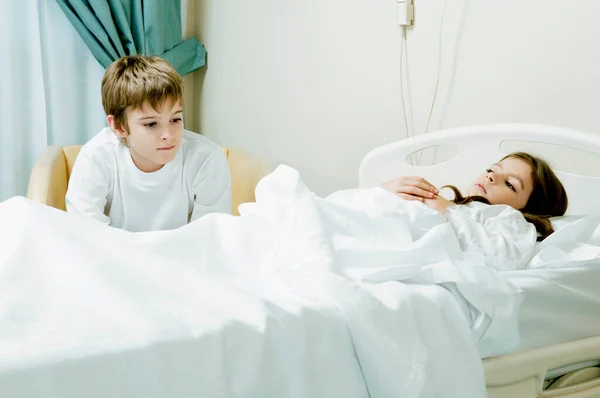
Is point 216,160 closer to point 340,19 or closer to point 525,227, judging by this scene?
point 340,19

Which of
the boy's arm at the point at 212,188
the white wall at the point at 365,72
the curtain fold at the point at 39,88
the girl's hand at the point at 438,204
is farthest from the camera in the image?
the curtain fold at the point at 39,88

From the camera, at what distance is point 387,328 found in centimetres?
112

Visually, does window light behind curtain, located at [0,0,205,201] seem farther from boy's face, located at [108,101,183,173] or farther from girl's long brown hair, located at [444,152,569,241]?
girl's long brown hair, located at [444,152,569,241]

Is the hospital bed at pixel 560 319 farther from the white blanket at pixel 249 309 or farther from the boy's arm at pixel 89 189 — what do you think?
the boy's arm at pixel 89 189

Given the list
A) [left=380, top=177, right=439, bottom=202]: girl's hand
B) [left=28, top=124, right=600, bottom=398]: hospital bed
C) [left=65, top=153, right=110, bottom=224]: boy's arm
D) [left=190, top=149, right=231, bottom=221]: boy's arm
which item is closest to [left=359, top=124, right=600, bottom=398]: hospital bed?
[left=28, top=124, right=600, bottom=398]: hospital bed

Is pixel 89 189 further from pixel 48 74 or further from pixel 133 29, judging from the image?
pixel 133 29

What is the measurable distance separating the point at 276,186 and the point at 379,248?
0.32m

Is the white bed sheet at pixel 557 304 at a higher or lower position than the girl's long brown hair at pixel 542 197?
lower

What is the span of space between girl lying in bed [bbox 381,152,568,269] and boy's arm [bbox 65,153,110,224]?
84 cm

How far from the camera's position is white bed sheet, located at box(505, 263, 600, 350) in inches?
52.0

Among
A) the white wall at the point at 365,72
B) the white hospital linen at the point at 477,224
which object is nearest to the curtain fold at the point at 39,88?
the white wall at the point at 365,72

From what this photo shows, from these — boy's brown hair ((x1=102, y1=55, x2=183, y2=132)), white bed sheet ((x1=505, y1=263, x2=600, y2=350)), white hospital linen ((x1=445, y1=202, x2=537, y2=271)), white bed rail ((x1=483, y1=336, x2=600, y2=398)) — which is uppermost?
boy's brown hair ((x1=102, y1=55, x2=183, y2=132))

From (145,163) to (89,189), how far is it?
18cm

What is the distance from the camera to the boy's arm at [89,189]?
206 cm
